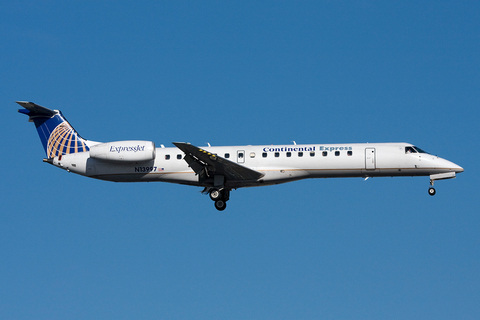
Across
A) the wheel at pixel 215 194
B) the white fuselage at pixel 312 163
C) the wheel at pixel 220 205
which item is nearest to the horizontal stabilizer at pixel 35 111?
the white fuselage at pixel 312 163

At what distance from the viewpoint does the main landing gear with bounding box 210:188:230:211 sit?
2786cm

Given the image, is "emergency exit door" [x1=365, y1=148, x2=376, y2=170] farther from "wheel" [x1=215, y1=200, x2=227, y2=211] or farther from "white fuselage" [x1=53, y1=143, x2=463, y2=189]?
"wheel" [x1=215, y1=200, x2=227, y2=211]

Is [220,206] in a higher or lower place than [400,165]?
lower

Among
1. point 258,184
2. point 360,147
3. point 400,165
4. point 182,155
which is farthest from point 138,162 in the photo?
point 400,165

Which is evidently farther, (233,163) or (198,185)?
(198,185)

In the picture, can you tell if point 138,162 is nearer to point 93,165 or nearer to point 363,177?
point 93,165

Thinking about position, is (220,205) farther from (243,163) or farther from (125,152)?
(125,152)

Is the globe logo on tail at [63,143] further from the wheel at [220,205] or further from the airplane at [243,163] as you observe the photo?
the wheel at [220,205]

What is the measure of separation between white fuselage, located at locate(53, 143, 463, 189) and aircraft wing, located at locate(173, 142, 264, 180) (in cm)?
49

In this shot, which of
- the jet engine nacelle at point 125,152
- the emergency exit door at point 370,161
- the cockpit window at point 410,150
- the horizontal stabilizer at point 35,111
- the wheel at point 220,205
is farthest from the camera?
the horizontal stabilizer at point 35,111

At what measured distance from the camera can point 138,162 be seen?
28281 millimetres

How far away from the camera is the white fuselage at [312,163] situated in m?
27.1

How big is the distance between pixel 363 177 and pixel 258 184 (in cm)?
500

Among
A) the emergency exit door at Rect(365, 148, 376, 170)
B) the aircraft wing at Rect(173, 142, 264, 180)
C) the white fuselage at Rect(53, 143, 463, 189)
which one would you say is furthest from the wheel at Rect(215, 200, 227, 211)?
the emergency exit door at Rect(365, 148, 376, 170)
